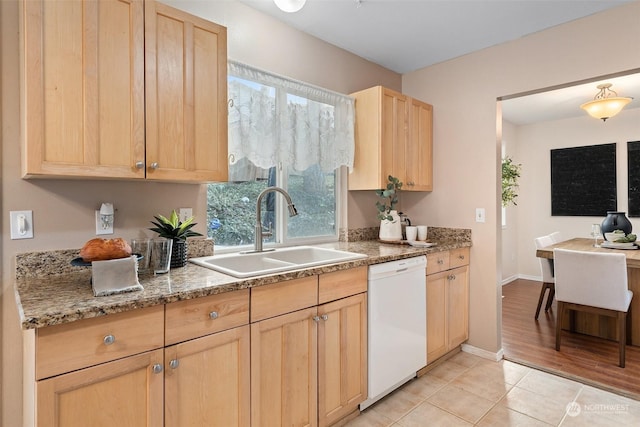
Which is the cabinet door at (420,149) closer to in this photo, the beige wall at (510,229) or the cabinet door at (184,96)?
the cabinet door at (184,96)

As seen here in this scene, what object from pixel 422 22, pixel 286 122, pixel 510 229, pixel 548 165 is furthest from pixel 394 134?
pixel 548 165

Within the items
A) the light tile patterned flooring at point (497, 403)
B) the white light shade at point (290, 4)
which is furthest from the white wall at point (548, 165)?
the white light shade at point (290, 4)

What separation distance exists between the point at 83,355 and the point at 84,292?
0.26 metres

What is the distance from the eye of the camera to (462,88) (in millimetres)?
2865

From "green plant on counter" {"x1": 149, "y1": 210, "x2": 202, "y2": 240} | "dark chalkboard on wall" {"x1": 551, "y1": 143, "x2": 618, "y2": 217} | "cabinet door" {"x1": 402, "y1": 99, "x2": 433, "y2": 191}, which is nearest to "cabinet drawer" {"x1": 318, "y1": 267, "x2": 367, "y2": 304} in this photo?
"green plant on counter" {"x1": 149, "y1": 210, "x2": 202, "y2": 240}

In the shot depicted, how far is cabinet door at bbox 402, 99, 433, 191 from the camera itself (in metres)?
2.85

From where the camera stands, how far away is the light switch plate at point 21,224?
4.52 ft

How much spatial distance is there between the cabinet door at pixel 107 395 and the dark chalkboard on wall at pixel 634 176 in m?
5.63

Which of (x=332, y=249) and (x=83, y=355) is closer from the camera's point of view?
(x=83, y=355)

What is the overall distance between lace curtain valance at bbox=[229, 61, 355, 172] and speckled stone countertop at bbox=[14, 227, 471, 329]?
0.79 meters

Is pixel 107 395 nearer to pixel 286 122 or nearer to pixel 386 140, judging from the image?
pixel 286 122

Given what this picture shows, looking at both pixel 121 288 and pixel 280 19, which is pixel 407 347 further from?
pixel 280 19

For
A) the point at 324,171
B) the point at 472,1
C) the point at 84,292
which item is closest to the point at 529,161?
the point at 472,1

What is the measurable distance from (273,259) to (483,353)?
1.94 metres
